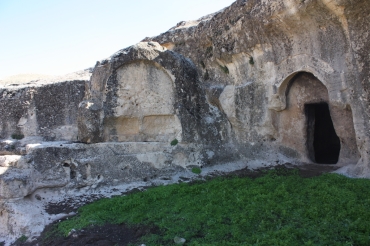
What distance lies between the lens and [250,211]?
5539 millimetres

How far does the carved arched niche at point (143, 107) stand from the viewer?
865cm

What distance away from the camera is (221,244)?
462cm

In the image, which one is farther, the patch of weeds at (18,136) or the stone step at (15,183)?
the patch of weeds at (18,136)

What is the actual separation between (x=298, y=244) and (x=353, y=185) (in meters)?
2.47

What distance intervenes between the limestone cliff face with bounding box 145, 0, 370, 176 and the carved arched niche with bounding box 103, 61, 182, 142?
65.8 inches

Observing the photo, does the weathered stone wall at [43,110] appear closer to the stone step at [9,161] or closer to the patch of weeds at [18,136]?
the patch of weeds at [18,136]

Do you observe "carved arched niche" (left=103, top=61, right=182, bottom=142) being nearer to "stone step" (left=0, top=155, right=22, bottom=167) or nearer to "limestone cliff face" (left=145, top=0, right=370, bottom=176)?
"limestone cliff face" (left=145, top=0, right=370, bottom=176)

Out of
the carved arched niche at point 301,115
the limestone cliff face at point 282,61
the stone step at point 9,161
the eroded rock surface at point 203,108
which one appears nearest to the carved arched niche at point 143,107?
the eroded rock surface at point 203,108

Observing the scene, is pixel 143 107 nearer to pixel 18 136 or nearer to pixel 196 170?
pixel 196 170

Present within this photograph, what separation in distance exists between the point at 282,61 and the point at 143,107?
152 inches

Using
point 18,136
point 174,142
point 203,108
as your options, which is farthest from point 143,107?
point 18,136

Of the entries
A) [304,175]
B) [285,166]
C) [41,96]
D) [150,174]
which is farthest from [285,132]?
[41,96]

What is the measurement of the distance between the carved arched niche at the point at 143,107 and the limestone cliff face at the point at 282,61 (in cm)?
167

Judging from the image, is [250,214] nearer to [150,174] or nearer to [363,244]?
[363,244]
